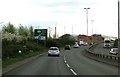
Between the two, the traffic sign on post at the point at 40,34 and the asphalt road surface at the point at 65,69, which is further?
the traffic sign on post at the point at 40,34

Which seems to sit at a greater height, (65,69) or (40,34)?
(40,34)

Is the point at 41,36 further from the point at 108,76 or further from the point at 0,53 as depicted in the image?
the point at 108,76

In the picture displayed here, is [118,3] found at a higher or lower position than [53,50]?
higher

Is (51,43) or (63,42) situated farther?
(63,42)

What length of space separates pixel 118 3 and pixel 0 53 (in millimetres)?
13465

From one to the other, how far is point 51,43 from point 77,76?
9091 cm

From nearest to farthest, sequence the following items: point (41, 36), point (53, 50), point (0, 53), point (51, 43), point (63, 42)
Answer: point (0, 53), point (53, 50), point (41, 36), point (51, 43), point (63, 42)

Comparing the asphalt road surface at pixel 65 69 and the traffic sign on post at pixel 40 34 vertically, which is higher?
the traffic sign on post at pixel 40 34

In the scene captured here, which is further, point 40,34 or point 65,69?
point 40,34

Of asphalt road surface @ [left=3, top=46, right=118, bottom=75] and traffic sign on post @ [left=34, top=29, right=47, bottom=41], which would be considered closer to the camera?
asphalt road surface @ [left=3, top=46, right=118, bottom=75]

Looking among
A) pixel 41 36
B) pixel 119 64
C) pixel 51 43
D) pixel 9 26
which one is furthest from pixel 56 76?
pixel 9 26

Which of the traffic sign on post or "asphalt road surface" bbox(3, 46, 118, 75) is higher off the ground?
the traffic sign on post

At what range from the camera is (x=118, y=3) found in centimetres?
2677

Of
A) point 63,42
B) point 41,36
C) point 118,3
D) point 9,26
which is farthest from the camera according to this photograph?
point 63,42
